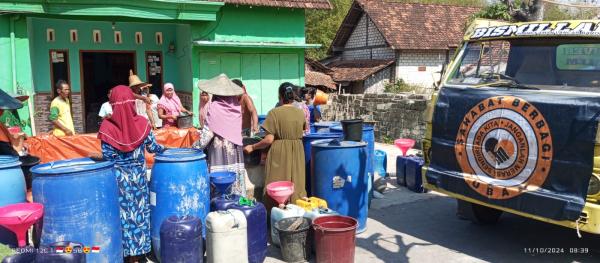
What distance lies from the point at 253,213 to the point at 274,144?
1.03 meters

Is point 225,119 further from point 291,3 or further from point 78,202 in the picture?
point 291,3

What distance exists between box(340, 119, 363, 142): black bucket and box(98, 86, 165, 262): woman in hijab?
7.72 ft

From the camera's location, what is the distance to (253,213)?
4.46 meters

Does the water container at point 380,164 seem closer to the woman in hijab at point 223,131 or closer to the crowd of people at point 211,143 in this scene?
the crowd of people at point 211,143

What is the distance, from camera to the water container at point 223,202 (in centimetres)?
458

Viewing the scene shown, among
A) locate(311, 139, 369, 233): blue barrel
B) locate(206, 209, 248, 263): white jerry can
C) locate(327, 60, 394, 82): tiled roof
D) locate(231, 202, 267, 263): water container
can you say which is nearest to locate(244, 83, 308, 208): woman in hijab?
locate(311, 139, 369, 233): blue barrel

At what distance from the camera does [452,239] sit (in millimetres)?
5355

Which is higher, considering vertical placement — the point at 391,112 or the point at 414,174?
the point at 391,112

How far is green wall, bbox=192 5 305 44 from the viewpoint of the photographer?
11555 mm

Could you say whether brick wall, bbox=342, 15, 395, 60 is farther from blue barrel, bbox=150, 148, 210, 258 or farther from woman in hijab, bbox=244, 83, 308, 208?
blue barrel, bbox=150, 148, 210, 258

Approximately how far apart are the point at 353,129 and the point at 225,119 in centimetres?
163

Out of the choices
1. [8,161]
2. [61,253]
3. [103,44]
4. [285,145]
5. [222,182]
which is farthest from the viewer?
[103,44]

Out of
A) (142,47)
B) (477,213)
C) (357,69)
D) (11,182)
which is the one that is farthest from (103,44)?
(357,69)

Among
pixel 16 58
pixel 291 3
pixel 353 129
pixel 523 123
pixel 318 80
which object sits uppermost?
pixel 291 3
